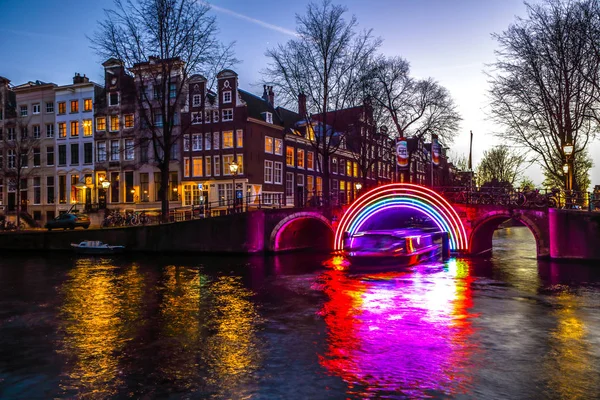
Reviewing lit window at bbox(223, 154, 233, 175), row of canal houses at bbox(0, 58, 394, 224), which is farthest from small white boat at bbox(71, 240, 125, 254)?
lit window at bbox(223, 154, 233, 175)

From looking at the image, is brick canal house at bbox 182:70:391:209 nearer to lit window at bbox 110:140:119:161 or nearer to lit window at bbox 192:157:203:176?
lit window at bbox 192:157:203:176

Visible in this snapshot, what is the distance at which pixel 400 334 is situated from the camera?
47.3 ft

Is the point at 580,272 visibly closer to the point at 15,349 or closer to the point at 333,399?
the point at 333,399

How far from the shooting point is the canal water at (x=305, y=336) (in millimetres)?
10438

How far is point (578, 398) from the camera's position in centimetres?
957

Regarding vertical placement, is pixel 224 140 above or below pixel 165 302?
above

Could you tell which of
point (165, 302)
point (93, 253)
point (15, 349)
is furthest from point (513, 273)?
point (93, 253)

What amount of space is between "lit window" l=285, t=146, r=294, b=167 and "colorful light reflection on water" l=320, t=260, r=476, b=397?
32.9 m

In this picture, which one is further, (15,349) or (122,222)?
(122,222)

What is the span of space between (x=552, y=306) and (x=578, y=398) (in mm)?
9627

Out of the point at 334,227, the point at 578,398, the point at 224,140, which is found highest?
the point at 224,140

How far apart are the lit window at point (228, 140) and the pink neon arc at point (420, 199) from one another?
19.2 metres

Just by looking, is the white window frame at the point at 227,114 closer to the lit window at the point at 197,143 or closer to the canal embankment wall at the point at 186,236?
the lit window at the point at 197,143

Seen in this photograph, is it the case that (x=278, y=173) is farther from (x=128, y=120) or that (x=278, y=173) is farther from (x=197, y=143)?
(x=128, y=120)
